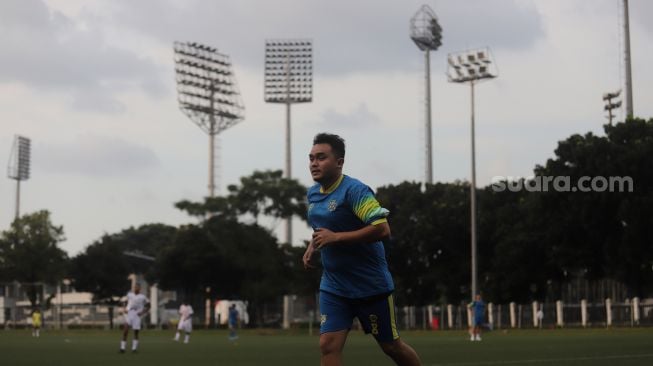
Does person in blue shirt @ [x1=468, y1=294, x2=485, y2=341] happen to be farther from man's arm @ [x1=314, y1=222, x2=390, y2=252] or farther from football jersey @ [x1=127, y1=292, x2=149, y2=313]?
man's arm @ [x1=314, y1=222, x2=390, y2=252]

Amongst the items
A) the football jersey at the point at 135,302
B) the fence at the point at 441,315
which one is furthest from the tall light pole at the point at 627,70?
the football jersey at the point at 135,302

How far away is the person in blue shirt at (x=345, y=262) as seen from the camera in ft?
27.6

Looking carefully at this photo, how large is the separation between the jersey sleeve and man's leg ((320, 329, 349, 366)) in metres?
0.93

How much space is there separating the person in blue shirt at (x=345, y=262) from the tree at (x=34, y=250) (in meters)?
88.1

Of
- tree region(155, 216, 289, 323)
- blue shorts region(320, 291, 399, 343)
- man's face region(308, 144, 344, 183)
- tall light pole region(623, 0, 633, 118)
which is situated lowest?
blue shorts region(320, 291, 399, 343)

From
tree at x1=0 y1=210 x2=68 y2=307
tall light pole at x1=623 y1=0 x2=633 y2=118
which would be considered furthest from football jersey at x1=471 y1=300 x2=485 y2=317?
tree at x1=0 y1=210 x2=68 y2=307

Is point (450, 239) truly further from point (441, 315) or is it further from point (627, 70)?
point (627, 70)

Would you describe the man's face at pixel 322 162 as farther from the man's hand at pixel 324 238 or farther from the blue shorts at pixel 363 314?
the blue shorts at pixel 363 314

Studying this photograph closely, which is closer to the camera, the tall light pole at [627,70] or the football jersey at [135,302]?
the football jersey at [135,302]

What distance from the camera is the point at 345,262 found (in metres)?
8.51

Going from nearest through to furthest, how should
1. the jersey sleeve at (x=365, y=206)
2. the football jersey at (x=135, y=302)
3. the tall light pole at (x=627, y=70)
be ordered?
1. the jersey sleeve at (x=365, y=206)
2. the football jersey at (x=135, y=302)
3. the tall light pole at (x=627, y=70)

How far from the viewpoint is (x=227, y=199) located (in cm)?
8162

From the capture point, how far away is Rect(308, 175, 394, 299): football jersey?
8.43m

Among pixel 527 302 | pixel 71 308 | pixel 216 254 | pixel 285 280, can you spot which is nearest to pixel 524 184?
pixel 527 302
